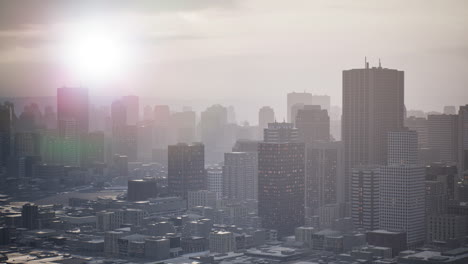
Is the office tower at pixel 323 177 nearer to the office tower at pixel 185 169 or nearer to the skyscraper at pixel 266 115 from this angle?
the office tower at pixel 185 169

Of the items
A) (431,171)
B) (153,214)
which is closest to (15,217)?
(153,214)

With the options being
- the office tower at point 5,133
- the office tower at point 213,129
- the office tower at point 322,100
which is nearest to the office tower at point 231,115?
the office tower at point 213,129

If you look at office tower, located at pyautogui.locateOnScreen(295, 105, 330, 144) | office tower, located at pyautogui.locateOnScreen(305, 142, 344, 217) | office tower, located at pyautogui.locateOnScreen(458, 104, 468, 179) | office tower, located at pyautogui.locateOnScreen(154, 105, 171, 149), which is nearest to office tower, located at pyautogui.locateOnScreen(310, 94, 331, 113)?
office tower, located at pyautogui.locateOnScreen(154, 105, 171, 149)

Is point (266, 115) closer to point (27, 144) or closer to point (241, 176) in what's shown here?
point (27, 144)

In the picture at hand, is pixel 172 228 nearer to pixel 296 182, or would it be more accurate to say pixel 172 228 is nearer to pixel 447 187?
pixel 296 182

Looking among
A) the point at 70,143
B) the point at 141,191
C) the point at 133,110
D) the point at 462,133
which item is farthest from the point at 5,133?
the point at 462,133

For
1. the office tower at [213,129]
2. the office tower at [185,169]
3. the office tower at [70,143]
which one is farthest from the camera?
the office tower at [213,129]
